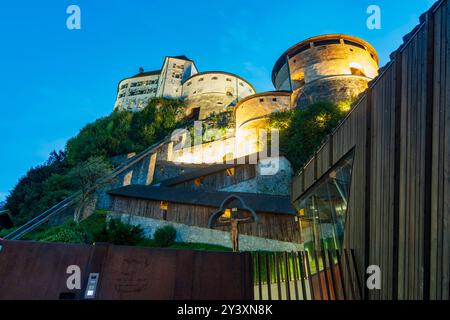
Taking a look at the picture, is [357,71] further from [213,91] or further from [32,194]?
[32,194]

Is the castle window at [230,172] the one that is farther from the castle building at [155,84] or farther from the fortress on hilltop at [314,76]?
the castle building at [155,84]

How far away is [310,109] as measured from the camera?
1085 inches

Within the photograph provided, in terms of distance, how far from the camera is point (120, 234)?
2027 cm

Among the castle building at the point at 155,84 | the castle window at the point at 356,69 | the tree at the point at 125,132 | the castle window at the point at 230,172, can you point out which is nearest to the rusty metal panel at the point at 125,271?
the castle window at the point at 230,172

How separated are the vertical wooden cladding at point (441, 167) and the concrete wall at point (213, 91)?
46.4 m

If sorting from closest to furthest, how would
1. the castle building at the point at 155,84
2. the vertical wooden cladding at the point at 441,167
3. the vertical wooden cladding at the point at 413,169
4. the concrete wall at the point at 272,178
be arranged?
the vertical wooden cladding at the point at 441,167, the vertical wooden cladding at the point at 413,169, the concrete wall at the point at 272,178, the castle building at the point at 155,84

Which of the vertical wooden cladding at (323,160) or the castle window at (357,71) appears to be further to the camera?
the castle window at (357,71)

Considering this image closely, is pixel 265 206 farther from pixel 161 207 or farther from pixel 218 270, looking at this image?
pixel 218 270

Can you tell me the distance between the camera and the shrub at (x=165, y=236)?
20.7 metres

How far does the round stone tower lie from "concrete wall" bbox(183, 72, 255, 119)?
15868 millimetres

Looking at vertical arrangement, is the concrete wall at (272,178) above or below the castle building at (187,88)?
below

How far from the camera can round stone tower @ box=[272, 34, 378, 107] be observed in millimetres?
32406

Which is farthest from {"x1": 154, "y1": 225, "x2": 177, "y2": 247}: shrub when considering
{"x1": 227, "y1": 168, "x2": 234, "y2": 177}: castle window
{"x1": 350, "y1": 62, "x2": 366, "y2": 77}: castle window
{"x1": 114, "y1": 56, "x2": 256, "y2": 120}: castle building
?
{"x1": 114, "y1": 56, "x2": 256, "y2": 120}: castle building
